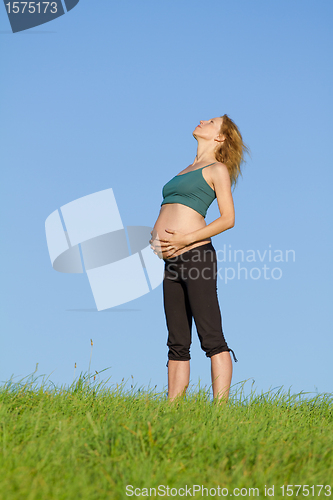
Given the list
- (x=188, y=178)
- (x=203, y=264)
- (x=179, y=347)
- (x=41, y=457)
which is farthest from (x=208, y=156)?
(x=41, y=457)

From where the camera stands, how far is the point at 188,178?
11.0ft

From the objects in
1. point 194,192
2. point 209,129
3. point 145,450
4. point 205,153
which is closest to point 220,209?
point 194,192

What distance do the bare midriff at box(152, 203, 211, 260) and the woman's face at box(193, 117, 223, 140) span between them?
0.70 metres

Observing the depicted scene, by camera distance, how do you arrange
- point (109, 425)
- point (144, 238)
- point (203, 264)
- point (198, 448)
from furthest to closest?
point (144, 238), point (203, 264), point (109, 425), point (198, 448)

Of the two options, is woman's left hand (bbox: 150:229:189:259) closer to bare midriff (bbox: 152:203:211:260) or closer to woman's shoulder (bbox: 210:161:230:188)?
bare midriff (bbox: 152:203:211:260)

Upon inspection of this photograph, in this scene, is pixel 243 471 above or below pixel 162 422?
below

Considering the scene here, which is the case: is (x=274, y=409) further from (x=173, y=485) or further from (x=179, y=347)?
(x=173, y=485)

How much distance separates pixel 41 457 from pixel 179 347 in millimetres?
1605

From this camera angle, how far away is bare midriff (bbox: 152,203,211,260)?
10.7 ft

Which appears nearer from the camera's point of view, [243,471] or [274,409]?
[243,471]

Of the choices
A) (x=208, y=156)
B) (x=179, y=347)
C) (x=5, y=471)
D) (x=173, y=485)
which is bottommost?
(x=173, y=485)

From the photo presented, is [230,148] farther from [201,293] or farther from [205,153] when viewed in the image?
[201,293]

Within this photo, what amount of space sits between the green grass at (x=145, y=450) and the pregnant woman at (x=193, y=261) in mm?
450

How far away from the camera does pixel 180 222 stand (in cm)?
327
